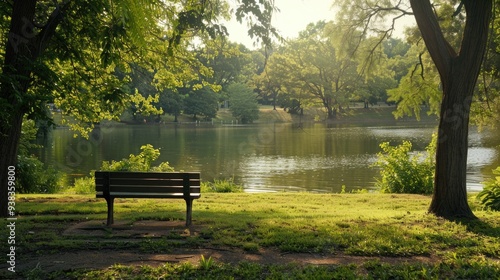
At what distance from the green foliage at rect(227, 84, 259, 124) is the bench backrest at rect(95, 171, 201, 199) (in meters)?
70.0

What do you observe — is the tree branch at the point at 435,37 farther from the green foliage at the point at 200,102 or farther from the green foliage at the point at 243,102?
the green foliage at the point at 243,102

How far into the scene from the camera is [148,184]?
7.25 meters

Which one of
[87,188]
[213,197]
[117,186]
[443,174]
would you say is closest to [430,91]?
[443,174]

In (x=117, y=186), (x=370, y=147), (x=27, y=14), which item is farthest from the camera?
(x=370, y=147)

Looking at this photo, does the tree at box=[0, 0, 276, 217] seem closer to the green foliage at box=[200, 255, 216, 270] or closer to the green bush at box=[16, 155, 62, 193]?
the green foliage at box=[200, 255, 216, 270]

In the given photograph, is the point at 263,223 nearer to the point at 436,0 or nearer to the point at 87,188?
the point at 436,0

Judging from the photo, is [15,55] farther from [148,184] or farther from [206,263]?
[206,263]

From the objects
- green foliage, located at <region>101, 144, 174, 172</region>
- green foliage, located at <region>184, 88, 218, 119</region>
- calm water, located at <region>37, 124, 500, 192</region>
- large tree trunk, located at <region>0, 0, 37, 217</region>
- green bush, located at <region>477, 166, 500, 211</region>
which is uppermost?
green foliage, located at <region>184, 88, 218, 119</region>

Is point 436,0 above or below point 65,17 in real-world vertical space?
above

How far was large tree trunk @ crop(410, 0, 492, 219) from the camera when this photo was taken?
822 cm

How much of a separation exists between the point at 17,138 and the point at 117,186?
265cm

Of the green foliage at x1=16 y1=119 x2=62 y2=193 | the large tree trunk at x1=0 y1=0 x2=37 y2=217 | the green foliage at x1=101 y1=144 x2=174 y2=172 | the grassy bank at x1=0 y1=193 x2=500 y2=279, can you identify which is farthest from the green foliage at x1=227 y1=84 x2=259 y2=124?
the large tree trunk at x1=0 y1=0 x2=37 y2=217

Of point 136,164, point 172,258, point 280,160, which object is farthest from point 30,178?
point 280,160

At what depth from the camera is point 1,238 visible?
636 centimetres
